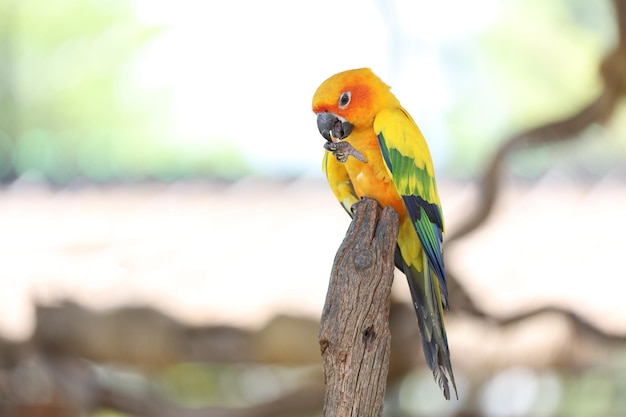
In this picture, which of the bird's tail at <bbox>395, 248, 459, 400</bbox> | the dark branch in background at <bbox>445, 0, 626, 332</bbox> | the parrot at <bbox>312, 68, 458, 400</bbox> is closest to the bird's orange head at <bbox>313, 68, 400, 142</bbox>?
the parrot at <bbox>312, 68, 458, 400</bbox>

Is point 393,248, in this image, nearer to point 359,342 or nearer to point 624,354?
point 359,342

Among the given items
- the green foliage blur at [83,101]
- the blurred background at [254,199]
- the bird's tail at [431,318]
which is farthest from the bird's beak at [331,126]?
the green foliage blur at [83,101]

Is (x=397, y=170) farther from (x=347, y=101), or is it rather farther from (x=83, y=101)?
(x=83, y=101)

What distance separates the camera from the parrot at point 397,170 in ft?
3.51

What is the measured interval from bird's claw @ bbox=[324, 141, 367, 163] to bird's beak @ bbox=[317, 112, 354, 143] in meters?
0.04

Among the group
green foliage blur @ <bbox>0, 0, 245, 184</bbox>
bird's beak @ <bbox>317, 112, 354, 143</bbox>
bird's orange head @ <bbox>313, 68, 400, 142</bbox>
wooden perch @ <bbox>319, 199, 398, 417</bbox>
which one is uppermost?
green foliage blur @ <bbox>0, 0, 245, 184</bbox>

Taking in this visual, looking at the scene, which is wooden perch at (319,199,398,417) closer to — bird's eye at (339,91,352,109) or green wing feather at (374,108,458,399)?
green wing feather at (374,108,458,399)

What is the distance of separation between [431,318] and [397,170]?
211 millimetres

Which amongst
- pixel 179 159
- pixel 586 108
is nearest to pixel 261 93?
pixel 179 159

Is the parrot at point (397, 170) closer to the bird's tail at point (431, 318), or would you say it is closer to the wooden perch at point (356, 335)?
the bird's tail at point (431, 318)

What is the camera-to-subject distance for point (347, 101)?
3.70 ft

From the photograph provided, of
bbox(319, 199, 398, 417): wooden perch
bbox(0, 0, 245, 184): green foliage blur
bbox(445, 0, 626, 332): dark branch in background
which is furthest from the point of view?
bbox(0, 0, 245, 184): green foliage blur

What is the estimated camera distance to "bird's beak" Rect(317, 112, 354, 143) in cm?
115

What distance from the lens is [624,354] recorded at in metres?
2.58
